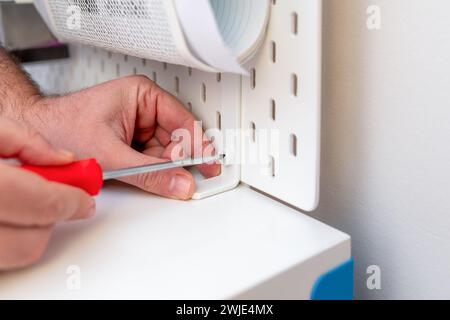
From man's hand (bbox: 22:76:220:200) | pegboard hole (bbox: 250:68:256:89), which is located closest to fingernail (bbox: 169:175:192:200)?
man's hand (bbox: 22:76:220:200)

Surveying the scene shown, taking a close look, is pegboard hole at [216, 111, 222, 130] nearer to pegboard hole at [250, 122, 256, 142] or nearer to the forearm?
pegboard hole at [250, 122, 256, 142]

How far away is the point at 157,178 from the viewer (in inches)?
17.2

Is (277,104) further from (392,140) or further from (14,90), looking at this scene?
→ (14,90)

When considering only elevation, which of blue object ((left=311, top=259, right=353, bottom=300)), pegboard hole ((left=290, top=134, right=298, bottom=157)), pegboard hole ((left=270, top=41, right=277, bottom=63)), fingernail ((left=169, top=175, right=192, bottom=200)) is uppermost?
pegboard hole ((left=270, top=41, right=277, bottom=63))

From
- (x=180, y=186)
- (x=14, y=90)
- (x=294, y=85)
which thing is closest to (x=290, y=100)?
(x=294, y=85)

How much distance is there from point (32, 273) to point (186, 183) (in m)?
0.15

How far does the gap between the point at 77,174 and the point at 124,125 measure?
0.14 meters

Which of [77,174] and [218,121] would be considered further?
[218,121]

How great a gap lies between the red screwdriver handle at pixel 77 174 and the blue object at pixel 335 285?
174 mm

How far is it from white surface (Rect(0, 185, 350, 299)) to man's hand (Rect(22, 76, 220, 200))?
0.9 inches

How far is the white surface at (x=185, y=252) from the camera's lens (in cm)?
32

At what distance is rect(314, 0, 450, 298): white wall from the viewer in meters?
0.38

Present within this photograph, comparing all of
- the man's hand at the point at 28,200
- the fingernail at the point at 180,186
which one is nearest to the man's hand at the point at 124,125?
the fingernail at the point at 180,186

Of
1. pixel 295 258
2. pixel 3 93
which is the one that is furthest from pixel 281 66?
pixel 3 93
